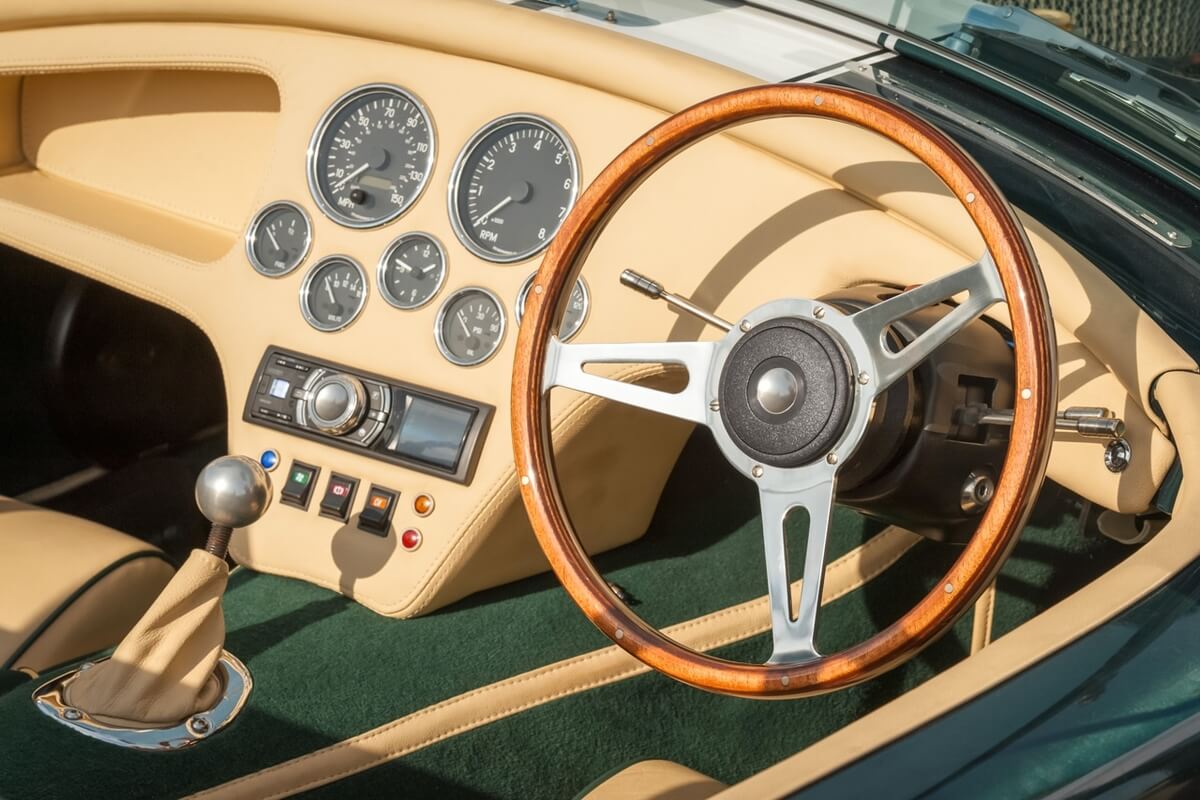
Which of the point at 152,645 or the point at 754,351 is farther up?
the point at 754,351

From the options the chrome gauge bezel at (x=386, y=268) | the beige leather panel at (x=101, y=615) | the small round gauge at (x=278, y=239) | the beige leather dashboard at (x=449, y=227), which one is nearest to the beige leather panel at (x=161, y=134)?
the beige leather dashboard at (x=449, y=227)

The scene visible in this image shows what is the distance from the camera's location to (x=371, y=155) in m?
2.00

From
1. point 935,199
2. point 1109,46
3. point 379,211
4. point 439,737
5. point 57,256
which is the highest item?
point 1109,46

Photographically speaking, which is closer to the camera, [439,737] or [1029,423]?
[1029,423]

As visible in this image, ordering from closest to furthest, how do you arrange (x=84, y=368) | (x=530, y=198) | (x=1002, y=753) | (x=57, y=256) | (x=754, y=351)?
(x=1002, y=753) → (x=754, y=351) → (x=530, y=198) → (x=57, y=256) → (x=84, y=368)

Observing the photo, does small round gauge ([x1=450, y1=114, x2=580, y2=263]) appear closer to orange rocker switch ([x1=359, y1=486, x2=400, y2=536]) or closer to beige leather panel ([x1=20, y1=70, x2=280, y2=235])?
orange rocker switch ([x1=359, y1=486, x2=400, y2=536])

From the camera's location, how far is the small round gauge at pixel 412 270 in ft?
6.26

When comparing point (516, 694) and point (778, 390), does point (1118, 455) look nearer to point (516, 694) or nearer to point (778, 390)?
Answer: point (778, 390)

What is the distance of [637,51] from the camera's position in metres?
1.74

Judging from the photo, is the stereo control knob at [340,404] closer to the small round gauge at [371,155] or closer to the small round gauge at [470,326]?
the small round gauge at [470,326]

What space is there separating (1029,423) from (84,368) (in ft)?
6.84

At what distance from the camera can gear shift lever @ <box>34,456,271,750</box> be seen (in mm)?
1583

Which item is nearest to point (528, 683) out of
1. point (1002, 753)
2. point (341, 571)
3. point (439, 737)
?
point (439, 737)

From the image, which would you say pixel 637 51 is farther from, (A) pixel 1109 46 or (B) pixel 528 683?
(B) pixel 528 683
